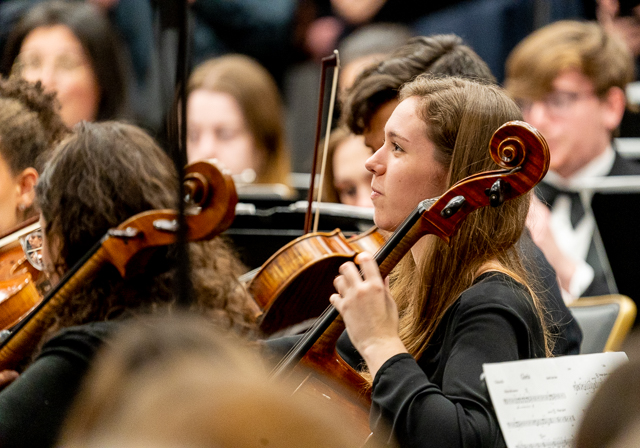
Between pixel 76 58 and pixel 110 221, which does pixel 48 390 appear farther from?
pixel 76 58

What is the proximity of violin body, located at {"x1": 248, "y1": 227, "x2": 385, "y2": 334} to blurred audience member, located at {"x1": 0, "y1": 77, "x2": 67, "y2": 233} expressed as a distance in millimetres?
819

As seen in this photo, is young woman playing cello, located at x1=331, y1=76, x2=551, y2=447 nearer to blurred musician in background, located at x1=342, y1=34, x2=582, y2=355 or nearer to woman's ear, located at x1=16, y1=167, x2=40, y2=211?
blurred musician in background, located at x1=342, y1=34, x2=582, y2=355

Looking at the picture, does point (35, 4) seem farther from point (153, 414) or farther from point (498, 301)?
point (153, 414)

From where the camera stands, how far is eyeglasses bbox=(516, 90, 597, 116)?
398 centimetres

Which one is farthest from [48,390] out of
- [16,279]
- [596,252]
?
[596,252]

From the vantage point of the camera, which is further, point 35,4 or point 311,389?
point 35,4

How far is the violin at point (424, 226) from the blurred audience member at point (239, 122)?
2992 millimetres

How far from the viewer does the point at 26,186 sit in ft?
7.69

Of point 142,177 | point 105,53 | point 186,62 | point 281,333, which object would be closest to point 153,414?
point 186,62

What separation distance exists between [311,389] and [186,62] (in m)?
0.78

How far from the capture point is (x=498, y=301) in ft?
4.37

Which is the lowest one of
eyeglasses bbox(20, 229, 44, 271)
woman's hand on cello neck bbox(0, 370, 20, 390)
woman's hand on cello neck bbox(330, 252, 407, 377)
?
woman's hand on cello neck bbox(0, 370, 20, 390)

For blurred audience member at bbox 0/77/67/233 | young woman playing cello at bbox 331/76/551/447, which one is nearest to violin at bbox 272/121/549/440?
young woman playing cello at bbox 331/76/551/447

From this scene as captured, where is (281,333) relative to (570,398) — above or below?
below
